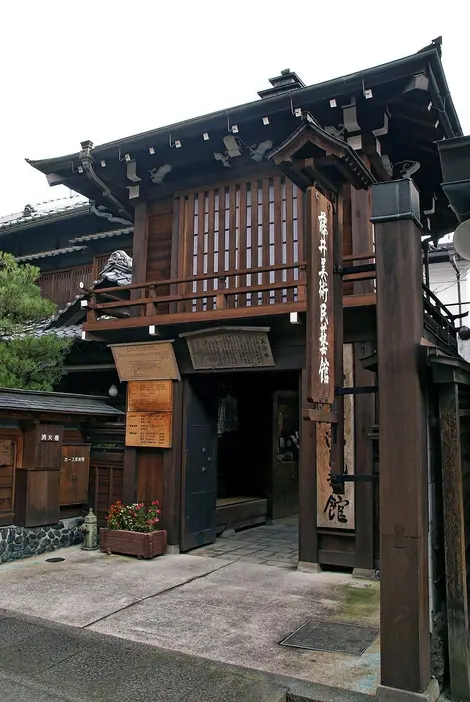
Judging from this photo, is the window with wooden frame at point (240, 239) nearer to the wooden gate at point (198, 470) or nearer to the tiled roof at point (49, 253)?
the wooden gate at point (198, 470)

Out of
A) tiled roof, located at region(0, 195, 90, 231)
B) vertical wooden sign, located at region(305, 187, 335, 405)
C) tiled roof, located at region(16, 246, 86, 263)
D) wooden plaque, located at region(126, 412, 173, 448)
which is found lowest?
wooden plaque, located at region(126, 412, 173, 448)

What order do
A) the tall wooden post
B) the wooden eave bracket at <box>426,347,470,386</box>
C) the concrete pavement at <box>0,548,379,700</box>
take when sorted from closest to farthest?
1. the tall wooden post
2. the wooden eave bracket at <box>426,347,470,386</box>
3. the concrete pavement at <box>0,548,379,700</box>

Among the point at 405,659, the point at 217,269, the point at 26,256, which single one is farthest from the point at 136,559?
the point at 26,256

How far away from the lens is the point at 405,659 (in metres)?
4.37

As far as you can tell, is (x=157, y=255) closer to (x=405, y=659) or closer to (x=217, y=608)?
(x=217, y=608)

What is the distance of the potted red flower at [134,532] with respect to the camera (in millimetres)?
10163

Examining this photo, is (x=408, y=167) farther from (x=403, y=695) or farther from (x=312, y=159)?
(x=403, y=695)

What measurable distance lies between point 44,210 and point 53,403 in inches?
567

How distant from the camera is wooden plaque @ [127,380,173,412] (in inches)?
434

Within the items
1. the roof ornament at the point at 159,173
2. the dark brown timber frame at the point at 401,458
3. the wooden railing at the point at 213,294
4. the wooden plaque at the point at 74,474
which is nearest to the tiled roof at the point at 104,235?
the roof ornament at the point at 159,173

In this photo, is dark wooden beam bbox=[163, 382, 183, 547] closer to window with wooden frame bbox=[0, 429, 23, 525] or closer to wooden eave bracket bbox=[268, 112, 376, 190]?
window with wooden frame bbox=[0, 429, 23, 525]

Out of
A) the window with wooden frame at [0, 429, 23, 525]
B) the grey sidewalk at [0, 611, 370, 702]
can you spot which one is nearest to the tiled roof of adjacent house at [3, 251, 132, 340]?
the window with wooden frame at [0, 429, 23, 525]

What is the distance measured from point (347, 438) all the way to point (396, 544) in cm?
477

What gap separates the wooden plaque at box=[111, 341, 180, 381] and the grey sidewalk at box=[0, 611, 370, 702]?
566 centimetres
